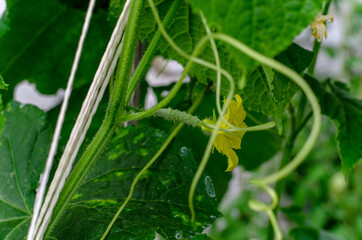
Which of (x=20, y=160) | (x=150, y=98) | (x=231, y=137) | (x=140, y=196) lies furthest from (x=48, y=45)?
(x=231, y=137)

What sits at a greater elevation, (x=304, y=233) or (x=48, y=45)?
(x=48, y=45)

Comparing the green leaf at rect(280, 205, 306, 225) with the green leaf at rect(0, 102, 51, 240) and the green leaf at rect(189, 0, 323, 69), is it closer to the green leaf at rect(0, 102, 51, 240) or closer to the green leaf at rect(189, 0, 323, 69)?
the green leaf at rect(0, 102, 51, 240)

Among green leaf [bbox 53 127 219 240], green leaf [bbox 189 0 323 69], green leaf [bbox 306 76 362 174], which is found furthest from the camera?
green leaf [bbox 306 76 362 174]

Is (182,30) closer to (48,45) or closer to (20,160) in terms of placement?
(20,160)

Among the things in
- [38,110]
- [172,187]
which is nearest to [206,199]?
[172,187]

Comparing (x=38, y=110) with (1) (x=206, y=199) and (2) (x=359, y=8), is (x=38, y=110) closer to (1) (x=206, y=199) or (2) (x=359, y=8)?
(1) (x=206, y=199)

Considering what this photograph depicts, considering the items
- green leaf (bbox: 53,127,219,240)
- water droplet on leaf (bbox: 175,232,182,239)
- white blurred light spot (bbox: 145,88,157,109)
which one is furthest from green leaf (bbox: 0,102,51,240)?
white blurred light spot (bbox: 145,88,157,109)
